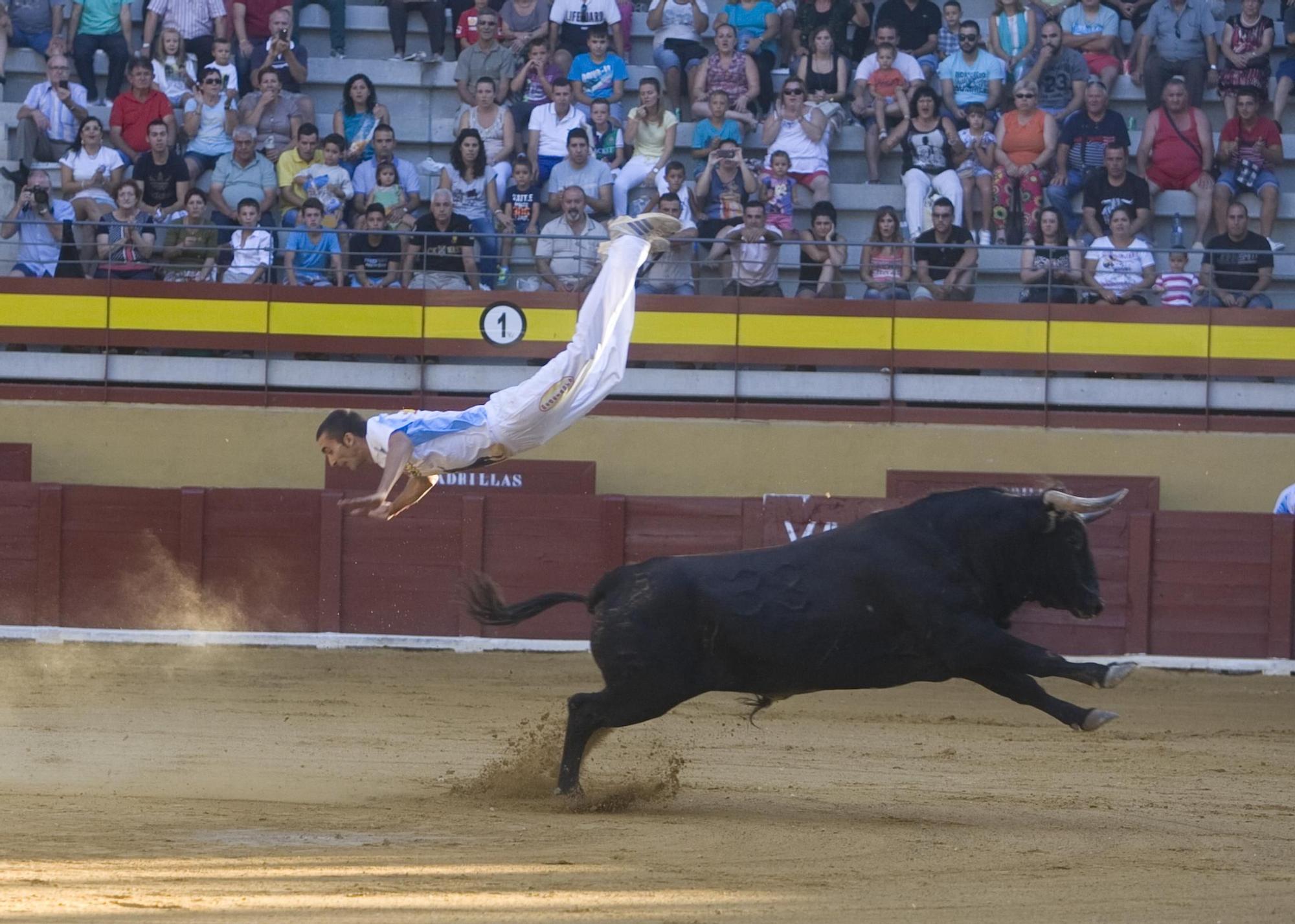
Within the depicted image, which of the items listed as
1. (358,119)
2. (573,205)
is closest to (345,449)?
(573,205)

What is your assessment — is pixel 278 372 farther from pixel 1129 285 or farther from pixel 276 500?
pixel 1129 285

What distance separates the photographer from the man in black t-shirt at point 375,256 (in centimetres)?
1372

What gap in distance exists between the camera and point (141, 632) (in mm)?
12812

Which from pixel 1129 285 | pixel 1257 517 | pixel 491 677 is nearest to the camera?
pixel 491 677

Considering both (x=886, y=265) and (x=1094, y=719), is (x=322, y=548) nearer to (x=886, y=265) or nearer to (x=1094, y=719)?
(x=886, y=265)

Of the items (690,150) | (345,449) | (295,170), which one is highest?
(690,150)

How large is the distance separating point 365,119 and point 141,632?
482cm

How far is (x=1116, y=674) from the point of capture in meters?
5.96

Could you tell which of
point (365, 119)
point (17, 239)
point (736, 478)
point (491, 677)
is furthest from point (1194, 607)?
point (17, 239)

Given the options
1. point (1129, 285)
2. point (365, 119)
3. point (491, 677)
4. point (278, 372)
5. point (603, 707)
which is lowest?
point (491, 677)

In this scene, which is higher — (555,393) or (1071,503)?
(555,393)

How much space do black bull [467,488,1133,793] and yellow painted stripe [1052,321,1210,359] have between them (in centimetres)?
737

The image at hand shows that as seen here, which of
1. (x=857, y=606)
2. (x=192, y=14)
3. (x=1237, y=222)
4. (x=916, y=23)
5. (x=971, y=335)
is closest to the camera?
(x=857, y=606)

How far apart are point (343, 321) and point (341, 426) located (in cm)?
767
